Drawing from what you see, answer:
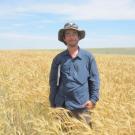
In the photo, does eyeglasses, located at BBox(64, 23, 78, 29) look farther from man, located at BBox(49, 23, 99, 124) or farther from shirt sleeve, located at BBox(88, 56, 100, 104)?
shirt sleeve, located at BBox(88, 56, 100, 104)

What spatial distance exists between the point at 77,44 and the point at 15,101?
6.91 ft

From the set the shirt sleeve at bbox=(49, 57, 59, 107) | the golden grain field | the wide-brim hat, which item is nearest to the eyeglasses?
the wide-brim hat

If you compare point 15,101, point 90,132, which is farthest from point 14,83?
point 90,132

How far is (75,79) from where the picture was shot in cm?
571

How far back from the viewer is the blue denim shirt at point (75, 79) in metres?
5.71

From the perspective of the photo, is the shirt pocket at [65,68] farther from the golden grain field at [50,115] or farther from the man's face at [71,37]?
the golden grain field at [50,115]

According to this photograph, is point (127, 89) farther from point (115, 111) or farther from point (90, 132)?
point (90, 132)

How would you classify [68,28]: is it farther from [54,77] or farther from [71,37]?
[54,77]

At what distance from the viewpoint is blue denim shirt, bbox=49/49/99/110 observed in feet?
18.7

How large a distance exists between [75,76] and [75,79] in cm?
4

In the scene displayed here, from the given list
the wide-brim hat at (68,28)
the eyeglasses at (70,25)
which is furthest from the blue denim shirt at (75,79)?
the eyeglasses at (70,25)

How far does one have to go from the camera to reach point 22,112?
273 inches

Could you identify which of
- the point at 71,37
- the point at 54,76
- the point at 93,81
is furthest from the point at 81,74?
the point at 71,37

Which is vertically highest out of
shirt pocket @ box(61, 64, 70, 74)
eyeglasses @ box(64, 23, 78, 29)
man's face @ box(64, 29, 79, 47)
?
eyeglasses @ box(64, 23, 78, 29)
